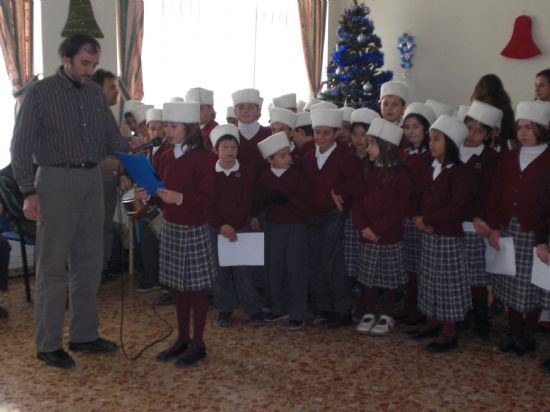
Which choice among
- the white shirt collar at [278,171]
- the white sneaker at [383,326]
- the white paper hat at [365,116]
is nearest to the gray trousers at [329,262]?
the white sneaker at [383,326]

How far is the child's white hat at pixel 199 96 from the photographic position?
4.00m

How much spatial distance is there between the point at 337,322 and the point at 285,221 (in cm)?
72

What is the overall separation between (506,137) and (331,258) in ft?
4.47

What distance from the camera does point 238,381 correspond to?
266 centimetres

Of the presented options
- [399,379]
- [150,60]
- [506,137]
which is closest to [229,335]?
[399,379]

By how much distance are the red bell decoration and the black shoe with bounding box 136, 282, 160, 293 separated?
4.03 m

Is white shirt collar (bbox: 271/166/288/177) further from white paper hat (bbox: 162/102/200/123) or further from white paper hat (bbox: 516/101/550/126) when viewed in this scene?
white paper hat (bbox: 516/101/550/126)

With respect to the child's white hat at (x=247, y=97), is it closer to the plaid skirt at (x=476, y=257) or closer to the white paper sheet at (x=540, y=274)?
the plaid skirt at (x=476, y=257)

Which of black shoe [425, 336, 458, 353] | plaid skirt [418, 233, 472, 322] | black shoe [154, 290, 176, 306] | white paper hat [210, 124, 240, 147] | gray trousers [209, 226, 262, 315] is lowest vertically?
black shoe [154, 290, 176, 306]

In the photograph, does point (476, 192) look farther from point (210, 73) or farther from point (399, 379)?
point (210, 73)

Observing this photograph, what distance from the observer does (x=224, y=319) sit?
3.46m

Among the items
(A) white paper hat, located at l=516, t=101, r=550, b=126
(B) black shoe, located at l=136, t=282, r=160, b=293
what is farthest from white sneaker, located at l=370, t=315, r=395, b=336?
(B) black shoe, located at l=136, t=282, r=160, b=293

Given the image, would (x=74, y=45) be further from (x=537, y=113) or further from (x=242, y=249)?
(x=537, y=113)

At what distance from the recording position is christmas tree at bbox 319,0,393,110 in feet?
18.8
